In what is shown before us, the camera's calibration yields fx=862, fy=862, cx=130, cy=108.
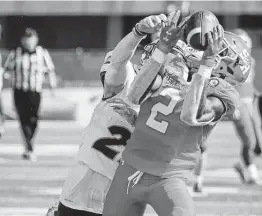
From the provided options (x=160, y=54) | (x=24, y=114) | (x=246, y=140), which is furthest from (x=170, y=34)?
(x=24, y=114)

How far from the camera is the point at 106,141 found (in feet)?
15.5

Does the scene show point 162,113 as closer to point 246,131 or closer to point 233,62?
point 233,62

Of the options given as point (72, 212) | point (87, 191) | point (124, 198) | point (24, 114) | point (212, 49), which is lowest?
point (24, 114)

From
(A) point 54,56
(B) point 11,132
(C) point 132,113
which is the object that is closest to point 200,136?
(C) point 132,113

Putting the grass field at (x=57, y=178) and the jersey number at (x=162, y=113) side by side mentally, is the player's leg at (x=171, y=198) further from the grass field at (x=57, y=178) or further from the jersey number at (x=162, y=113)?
the grass field at (x=57, y=178)

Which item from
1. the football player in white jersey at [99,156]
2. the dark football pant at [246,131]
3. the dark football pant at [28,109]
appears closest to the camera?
the football player in white jersey at [99,156]

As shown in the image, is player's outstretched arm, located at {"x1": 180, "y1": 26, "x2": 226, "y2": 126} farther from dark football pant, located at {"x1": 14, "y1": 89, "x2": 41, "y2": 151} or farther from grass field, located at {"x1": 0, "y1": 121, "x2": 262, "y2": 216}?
dark football pant, located at {"x1": 14, "y1": 89, "x2": 41, "y2": 151}

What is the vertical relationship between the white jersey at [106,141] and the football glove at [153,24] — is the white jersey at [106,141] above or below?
below

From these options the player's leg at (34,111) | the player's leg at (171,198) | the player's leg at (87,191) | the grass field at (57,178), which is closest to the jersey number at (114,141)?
the player's leg at (87,191)

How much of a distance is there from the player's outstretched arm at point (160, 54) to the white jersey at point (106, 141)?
46 centimetres

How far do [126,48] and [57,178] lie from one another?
5521 mm

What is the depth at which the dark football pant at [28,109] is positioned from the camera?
1193cm

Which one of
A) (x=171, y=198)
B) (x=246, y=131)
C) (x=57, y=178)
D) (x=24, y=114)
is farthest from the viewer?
(x=24, y=114)

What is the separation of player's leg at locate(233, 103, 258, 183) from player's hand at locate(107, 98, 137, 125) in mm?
4693
